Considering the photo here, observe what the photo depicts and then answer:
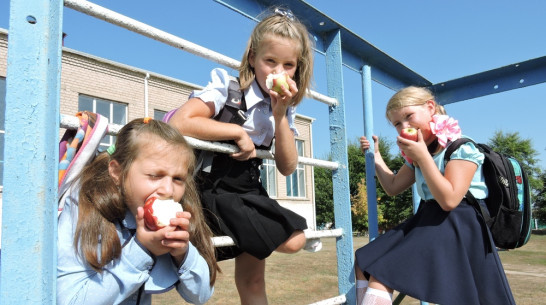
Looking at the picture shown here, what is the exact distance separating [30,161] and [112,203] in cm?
33

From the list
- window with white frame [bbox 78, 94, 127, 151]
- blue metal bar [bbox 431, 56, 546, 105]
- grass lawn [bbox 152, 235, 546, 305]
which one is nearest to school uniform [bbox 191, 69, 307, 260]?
blue metal bar [bbox 431, 56, 546, 105]

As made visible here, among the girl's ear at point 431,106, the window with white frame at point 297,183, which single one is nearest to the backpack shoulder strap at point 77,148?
the girl's ear at point 431,106

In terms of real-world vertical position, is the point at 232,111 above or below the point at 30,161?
above

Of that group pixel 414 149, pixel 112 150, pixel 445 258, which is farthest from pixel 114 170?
pixel 445 258

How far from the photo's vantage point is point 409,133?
1.75 metres

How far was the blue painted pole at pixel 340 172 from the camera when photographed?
2.09 metres

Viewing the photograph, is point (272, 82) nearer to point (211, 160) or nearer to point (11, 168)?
point (211, 160)

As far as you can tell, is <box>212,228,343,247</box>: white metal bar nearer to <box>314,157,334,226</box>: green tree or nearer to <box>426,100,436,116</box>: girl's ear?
<box>426,100,436,116</box>: girl's ear

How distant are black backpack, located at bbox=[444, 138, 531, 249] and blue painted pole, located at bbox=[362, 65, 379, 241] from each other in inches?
21.8

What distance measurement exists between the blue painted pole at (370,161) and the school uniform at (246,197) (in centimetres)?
72

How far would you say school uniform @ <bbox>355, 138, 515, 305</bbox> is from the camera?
156 cm

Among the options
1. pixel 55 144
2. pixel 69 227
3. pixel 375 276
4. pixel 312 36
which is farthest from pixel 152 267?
pixel 312 36

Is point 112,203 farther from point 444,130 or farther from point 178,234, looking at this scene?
point 444,130

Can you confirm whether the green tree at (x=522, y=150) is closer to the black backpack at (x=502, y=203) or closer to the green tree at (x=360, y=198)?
the green tree at (x=360, y=198)
